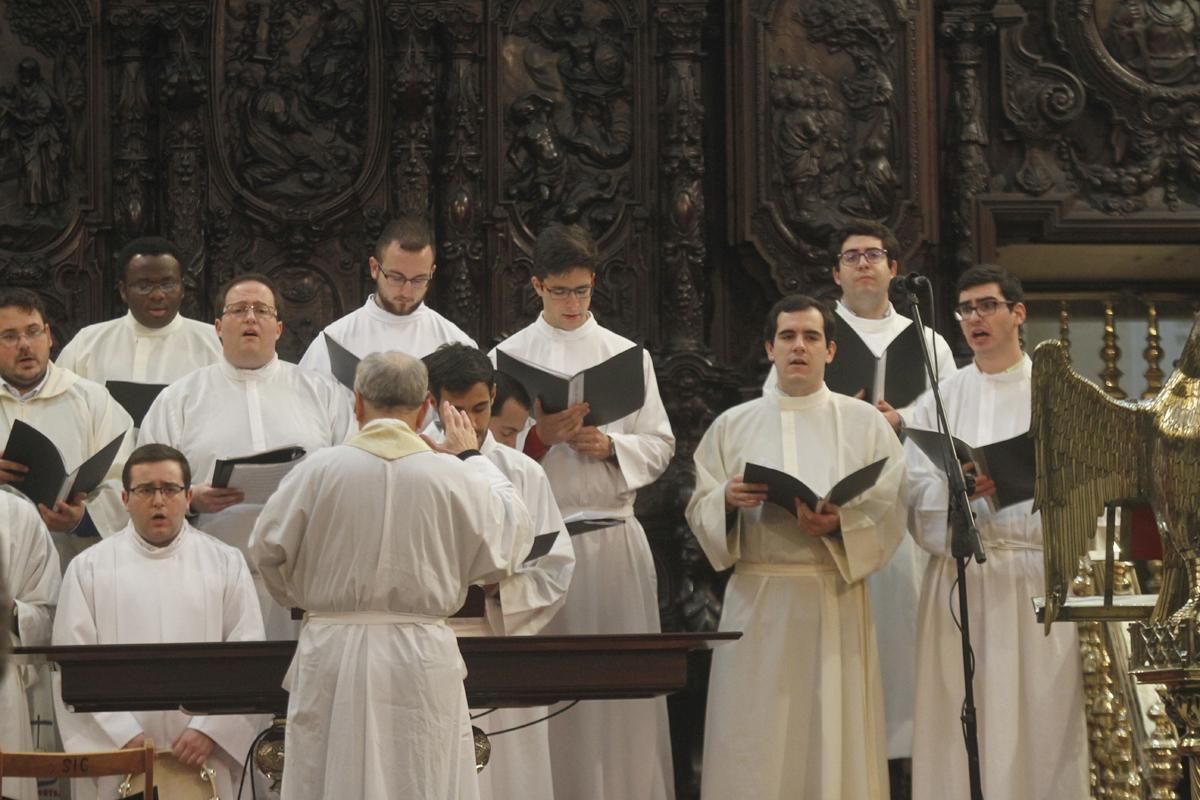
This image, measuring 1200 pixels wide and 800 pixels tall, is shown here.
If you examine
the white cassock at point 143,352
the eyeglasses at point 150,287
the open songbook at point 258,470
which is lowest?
the open songbook at point 258,470

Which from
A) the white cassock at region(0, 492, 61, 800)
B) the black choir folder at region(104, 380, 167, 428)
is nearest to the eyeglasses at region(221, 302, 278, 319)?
the black choir folder at region(104, 380, 167, 428)

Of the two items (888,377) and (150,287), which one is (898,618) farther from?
(150,287)

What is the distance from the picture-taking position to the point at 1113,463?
5.84 m

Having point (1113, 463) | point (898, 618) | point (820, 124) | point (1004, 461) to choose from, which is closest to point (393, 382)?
point (1113, 463)

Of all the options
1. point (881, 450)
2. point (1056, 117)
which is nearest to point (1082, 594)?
point (881, 450)

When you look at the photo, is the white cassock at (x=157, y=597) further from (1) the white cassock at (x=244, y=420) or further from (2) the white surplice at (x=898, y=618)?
(2) the white surplice at (x=898, y=618)

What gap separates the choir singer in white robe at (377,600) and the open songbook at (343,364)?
2336 mm

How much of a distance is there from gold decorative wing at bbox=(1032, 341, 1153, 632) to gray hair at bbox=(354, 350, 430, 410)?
194 cm

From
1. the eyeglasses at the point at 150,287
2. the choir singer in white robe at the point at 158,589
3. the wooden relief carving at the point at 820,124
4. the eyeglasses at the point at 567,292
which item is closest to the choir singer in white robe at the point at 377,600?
the choir singer in white robe at the point at 158,589

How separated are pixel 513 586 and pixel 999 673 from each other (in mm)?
2044

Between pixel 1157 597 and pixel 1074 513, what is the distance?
43 centimetres

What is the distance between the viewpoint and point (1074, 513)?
19.7 ft

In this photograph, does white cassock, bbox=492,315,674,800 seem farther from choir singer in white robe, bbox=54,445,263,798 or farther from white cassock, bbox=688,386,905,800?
choir singer in white robe, bbox=54,445,263,798

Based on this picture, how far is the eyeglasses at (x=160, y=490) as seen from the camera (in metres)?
7.23
